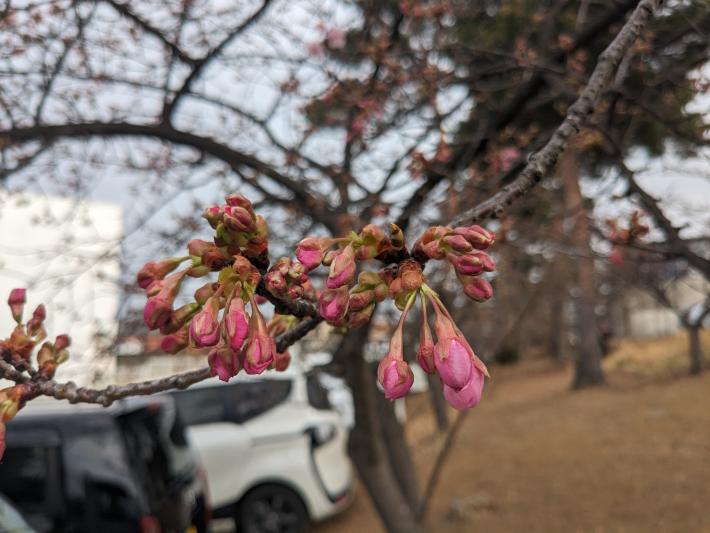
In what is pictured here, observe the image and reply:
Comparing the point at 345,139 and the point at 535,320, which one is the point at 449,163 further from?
the point at 535,320

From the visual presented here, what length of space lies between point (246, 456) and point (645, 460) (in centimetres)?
471

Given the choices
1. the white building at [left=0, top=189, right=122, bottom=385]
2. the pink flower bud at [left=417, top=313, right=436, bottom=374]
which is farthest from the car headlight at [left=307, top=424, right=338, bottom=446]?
the pink flower bud at [left=417, top=313, right=436, bottom=374]

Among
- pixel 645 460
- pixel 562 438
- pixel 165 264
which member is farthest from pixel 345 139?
pixel 562 438

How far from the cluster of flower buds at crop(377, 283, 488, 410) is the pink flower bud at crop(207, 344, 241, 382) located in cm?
22

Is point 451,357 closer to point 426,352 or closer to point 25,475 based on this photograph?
point 426,352

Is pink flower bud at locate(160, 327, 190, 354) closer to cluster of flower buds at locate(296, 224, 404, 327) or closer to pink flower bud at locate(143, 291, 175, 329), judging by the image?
pink flower bud at locate(143, 291, 175, 329)

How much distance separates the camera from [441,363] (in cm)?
86

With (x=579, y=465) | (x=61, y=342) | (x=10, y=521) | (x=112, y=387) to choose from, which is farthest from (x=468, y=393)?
(x=579, y=465)

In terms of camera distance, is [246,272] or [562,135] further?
[562,135]

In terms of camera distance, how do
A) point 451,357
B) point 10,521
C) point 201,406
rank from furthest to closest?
point 201,406, point 10,521, point 451,357

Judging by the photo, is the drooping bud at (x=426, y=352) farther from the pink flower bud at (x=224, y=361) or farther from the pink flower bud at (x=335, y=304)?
the pink flower bud at (x=224, y=361)

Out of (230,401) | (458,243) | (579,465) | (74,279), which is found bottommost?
(579,465)

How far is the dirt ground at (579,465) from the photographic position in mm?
5855

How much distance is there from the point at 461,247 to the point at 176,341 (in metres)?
0.54
